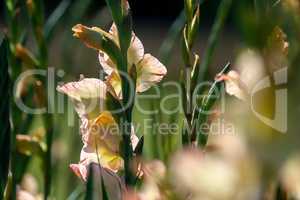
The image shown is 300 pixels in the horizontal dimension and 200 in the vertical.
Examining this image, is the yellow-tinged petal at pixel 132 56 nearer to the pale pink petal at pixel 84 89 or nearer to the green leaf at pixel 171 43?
the pale pink petal at pixel 84 89

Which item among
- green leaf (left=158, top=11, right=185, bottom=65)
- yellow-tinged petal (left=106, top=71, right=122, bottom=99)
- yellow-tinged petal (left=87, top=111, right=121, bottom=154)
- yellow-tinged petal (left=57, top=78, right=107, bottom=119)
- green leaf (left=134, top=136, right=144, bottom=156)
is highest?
green leaf (left=158, top=11, right=185, bottom=65)

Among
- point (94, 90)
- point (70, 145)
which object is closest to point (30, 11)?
point (94, 90)

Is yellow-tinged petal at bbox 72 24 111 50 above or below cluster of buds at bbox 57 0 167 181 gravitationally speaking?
above

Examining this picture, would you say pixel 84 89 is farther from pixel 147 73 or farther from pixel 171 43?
pixel 171 43

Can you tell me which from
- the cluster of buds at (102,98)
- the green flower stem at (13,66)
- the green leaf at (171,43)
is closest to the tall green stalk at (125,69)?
the cluster of buds at (102,98)

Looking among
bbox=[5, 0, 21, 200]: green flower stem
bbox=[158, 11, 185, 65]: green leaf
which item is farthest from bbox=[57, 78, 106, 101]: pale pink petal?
bbox=[158, 11, 185, 65]: green leaf

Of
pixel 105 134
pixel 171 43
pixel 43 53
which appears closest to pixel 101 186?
pixel 105 134

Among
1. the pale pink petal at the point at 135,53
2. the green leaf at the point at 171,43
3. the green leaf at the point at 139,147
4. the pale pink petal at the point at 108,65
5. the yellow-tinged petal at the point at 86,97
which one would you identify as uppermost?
the green leaf at the point at 171,43

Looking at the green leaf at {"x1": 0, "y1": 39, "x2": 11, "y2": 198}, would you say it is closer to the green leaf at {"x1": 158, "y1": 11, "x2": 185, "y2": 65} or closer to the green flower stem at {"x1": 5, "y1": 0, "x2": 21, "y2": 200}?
the green flower stem at {"x1": 5, "y1": 0, "x2": 21, "y2": 200}
